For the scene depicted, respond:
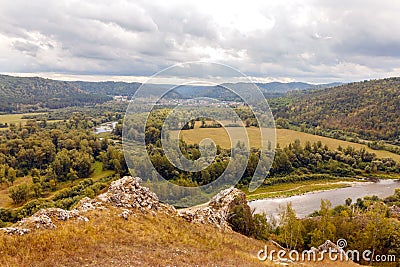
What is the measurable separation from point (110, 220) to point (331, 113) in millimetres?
183305

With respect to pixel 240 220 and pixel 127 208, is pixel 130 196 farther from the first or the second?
pixel 240 220

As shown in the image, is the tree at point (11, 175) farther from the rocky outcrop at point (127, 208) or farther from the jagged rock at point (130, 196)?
the jagged rock at point (130, 196)

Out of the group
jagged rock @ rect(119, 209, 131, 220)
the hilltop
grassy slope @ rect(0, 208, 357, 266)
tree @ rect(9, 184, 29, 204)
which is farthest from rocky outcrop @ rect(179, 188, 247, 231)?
tree @ rect(9, 184, 29, 204)

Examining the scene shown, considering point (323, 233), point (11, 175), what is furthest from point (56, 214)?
point (11, 175)

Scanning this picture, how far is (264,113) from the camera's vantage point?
1658 centimetres

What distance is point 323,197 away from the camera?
7206cm

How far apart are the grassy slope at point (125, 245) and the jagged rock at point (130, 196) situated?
128 centimetres

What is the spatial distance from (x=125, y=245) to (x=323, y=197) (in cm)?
6625

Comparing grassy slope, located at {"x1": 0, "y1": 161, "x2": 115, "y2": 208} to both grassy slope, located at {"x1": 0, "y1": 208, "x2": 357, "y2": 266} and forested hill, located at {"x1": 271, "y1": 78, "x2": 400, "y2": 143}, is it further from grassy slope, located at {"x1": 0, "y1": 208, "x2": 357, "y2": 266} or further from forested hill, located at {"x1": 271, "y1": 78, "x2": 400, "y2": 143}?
forested hill, located at {"x1": 271, "y1": 78, "x2": 400, "y2": 143}

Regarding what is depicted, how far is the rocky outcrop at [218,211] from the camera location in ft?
84.2

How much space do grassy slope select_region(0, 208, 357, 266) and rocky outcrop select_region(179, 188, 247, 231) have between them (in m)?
1.85

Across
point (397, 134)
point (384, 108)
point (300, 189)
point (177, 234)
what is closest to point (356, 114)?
point (384, 108)

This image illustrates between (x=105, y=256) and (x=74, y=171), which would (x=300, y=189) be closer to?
(x=74, y=171)

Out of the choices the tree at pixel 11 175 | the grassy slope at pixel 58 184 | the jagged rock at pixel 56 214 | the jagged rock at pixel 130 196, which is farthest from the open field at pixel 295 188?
the tree at pixel 11 175
